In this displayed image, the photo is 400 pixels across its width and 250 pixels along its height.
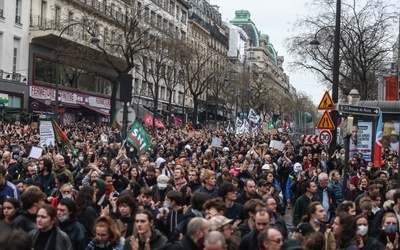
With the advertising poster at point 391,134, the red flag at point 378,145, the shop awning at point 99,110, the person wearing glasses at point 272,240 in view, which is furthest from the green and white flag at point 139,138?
the shop awning at point 99,110

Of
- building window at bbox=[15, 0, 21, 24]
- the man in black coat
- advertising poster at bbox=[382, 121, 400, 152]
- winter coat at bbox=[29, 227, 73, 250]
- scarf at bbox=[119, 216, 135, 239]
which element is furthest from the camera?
building window at bbox=[15, 0, 21, 24]

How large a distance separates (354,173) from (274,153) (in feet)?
23.7

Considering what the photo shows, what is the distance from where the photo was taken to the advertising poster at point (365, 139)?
61.5 ft

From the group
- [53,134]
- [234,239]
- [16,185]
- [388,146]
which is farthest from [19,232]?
[388,146]

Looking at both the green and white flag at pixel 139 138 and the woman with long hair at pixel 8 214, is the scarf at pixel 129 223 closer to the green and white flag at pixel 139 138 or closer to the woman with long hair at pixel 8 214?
the woman with long hair at pixel 8 214

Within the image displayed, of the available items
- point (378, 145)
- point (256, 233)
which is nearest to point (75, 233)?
point (256, 233)

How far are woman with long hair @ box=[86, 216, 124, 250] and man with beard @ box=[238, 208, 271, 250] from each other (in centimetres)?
126

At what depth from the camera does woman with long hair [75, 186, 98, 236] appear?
26.2 feet

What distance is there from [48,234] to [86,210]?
1.34 meters

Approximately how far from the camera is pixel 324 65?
1711 inches

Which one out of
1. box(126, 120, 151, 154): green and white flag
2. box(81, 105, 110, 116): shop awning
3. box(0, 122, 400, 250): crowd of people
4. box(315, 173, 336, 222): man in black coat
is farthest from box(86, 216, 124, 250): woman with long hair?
box(81, 105, 110, 116): shop awning

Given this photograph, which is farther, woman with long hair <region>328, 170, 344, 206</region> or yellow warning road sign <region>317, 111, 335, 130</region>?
yellow warning road sign <region>317, 111, 335, 130</region>

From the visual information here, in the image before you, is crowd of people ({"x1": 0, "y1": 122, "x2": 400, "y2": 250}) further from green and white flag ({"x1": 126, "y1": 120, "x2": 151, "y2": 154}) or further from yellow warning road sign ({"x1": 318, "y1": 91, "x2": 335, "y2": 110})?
green and white flag ({"x1": 126, "y1": 120, "x2": 151, "y2": 154})

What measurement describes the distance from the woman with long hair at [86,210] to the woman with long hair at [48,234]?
3.68 ft
